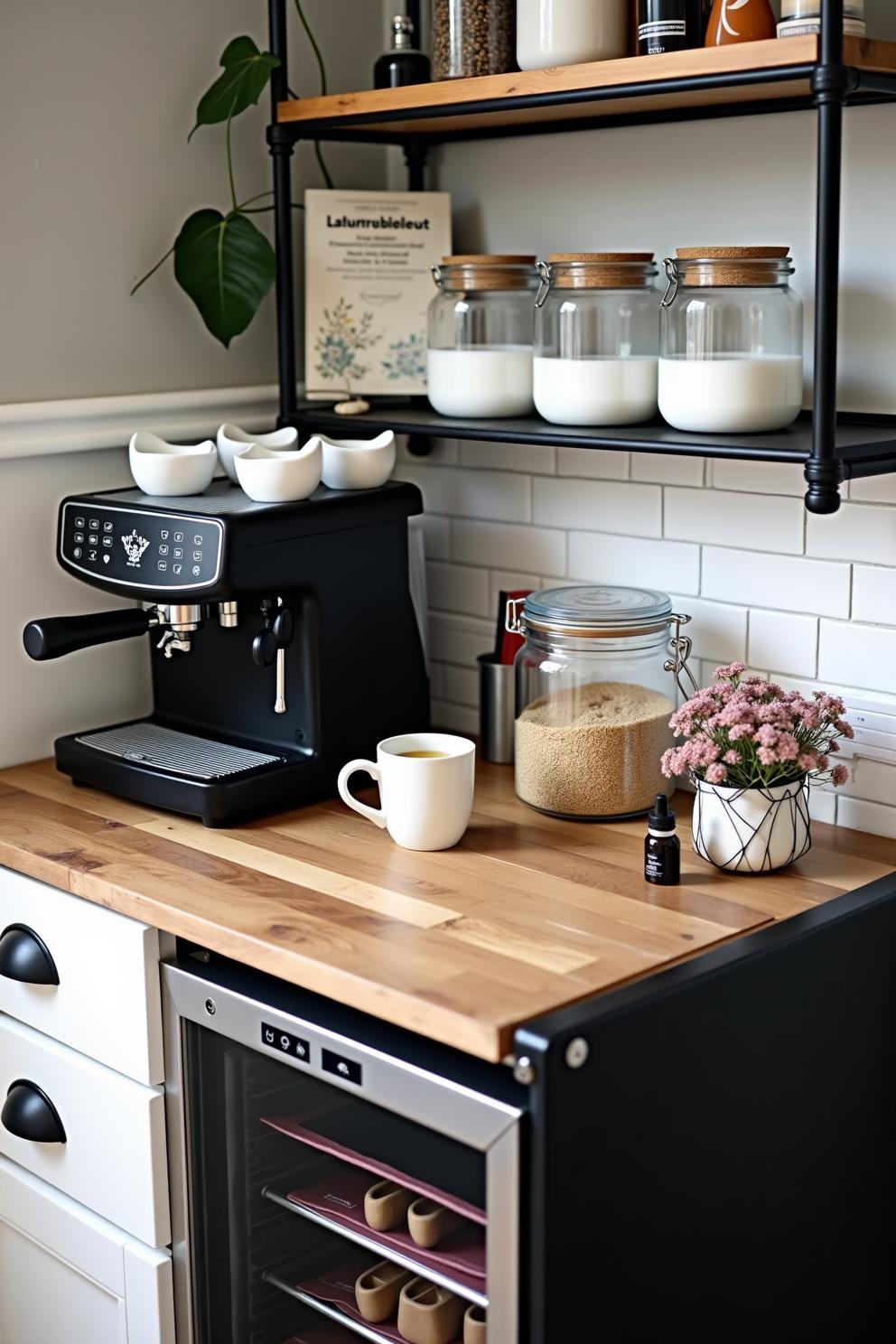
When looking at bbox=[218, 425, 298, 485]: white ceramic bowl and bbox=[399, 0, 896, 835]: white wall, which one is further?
bbox=[218, 425, 298, 485]: white ceramic bowl

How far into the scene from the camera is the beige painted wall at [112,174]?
6.47 ft

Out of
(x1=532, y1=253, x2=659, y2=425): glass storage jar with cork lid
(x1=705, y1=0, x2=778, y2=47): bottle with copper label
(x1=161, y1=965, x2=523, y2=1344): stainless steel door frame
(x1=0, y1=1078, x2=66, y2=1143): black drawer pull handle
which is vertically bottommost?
(x1=0, y1=1078, x2=66, y2=1143): black drawer pull handle

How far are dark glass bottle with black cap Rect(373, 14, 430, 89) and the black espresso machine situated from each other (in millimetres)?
520

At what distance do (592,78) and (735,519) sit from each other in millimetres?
564

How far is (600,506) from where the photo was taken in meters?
2.10

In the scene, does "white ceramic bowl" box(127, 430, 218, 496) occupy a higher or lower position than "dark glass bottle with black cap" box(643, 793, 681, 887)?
higher

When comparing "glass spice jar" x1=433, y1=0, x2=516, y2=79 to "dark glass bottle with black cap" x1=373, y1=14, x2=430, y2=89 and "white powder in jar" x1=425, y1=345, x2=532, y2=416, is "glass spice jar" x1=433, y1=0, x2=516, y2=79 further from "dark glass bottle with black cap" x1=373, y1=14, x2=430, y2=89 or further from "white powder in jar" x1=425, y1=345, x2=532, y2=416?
"white powder in jar" x1=425, y1=345, x2=532, y2=416

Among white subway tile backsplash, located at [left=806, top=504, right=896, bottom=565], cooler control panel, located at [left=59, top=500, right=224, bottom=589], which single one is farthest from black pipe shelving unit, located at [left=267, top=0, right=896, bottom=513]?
cooler control panel, located at [left=59, top=500, right=224, bottom=589]

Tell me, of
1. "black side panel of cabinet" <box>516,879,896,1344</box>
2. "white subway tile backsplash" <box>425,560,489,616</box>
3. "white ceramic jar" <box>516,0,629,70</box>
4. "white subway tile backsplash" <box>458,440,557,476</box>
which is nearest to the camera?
"black side panel of cabinet" <box>516,879,896,1344</box>

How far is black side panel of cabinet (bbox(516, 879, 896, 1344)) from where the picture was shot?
4.34ft

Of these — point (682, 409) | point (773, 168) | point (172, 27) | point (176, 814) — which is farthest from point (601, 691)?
point (172, 27)

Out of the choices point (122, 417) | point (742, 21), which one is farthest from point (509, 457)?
point (742, 21)

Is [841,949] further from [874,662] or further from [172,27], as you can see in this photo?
[172,27]

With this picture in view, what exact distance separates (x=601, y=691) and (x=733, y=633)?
8.2 inches
